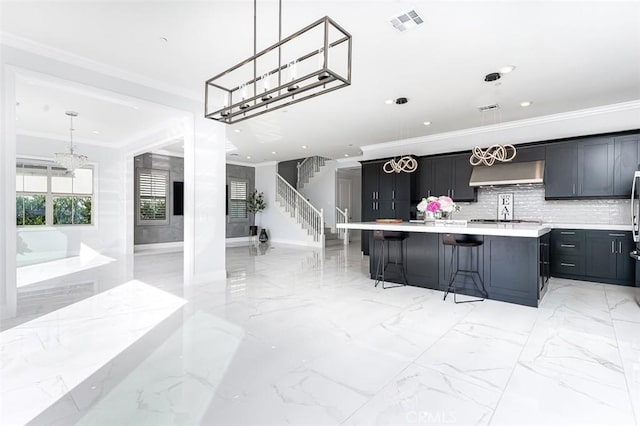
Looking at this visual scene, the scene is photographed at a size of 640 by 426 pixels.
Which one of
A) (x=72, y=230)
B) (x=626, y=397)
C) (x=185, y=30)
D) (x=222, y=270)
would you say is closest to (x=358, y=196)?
(x=222, y=270)

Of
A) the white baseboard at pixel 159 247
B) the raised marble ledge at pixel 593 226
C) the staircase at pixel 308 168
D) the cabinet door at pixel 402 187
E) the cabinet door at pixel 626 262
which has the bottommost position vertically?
the white baseboard at pixel 159 247

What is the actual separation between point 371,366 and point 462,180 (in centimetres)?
560

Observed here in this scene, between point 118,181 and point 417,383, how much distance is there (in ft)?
30.4

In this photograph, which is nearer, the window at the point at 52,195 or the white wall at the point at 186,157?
the white wall at the point at 186,157

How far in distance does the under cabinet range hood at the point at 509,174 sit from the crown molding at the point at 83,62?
5.66 m

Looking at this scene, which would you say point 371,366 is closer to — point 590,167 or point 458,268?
point 458,268

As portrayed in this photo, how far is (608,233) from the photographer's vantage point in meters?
5.31

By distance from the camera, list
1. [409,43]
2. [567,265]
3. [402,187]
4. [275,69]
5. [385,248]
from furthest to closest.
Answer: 1. [402,187]
2. [567,265]
3. [385,248]
4. [409,43]
5. [275,69]

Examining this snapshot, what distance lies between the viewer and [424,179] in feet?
24.9

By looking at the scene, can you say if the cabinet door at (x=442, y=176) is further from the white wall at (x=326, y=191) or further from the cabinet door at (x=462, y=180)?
the white wall at (x=326, y=191)

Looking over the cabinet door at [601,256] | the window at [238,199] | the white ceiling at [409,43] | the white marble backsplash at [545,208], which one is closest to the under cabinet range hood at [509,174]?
the white marble backsplash at [545,208]

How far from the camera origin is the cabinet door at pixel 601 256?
17.3 feet

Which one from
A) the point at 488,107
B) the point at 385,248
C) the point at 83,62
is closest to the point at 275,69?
the point at 83,62

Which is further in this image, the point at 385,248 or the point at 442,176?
the point at 442,176
